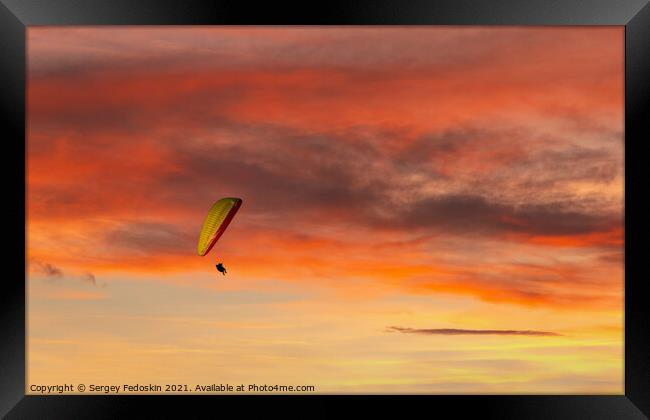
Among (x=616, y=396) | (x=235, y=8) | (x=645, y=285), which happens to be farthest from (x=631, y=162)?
(x=235, y=8)

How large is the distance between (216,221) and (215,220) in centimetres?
3

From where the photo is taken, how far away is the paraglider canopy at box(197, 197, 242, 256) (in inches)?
287

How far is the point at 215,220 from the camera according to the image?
287 inches

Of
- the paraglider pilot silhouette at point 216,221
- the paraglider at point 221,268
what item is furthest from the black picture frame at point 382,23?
the paraglider pilot silhouette at point 216,221

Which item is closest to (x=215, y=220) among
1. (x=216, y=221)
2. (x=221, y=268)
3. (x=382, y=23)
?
(x=216, y=221)

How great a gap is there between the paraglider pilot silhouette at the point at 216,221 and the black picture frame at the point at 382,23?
1271 mm

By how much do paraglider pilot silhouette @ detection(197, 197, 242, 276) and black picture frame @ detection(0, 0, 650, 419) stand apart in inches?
50.1

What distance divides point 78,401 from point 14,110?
250 cm

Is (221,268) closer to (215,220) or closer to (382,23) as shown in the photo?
(215,220)

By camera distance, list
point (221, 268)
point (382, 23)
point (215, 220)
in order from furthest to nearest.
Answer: point (221, 268), point (215, 220), point (382, 23)

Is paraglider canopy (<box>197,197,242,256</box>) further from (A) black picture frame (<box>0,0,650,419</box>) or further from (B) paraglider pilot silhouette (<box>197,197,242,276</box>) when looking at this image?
(A) black picture frame (<box>0,0,650,419</box>)

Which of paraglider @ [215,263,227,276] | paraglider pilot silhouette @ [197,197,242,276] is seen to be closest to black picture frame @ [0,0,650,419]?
paraglider @ [215,263,227,276]

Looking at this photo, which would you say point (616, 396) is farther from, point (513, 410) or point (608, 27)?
point (608, 27)

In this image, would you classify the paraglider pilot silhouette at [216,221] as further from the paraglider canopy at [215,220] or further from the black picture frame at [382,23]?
the black picture frame at [382,23]
